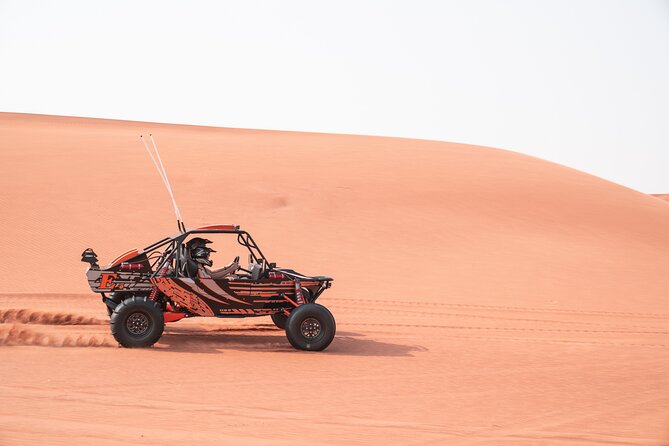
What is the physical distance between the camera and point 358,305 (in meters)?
16.5

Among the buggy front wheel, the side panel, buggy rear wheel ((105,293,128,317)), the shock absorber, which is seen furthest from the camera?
the buggy front wheel

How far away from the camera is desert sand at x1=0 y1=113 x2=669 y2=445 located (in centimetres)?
Answer: 763

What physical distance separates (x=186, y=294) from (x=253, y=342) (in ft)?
4.62

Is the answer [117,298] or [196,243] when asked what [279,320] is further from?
[117,298]

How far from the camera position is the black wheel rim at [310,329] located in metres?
11.5

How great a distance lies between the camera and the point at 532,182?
35.2 meters

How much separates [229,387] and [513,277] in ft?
44.0

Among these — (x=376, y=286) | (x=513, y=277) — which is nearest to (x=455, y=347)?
(x=376, y=286)

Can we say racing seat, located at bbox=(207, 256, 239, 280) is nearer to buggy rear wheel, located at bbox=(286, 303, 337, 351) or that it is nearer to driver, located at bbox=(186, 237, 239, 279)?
driver, located at bbox=(186, 237, 239, 279)

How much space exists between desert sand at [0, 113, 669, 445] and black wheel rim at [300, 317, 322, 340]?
0.97 ft

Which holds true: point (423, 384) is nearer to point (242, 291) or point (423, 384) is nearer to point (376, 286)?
point (242, 291)

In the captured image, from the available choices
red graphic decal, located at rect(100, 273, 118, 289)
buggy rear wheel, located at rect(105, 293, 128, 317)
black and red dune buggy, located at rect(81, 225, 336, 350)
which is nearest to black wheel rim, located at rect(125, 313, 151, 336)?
black and red dune buggy, located at rect(81, 225, 336, 350)

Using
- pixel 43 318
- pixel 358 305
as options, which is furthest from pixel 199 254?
pixel 358 305

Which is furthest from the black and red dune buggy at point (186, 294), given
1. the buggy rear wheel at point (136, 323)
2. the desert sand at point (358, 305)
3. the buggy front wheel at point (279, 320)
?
the buggy front wheel at point (279, 320)
